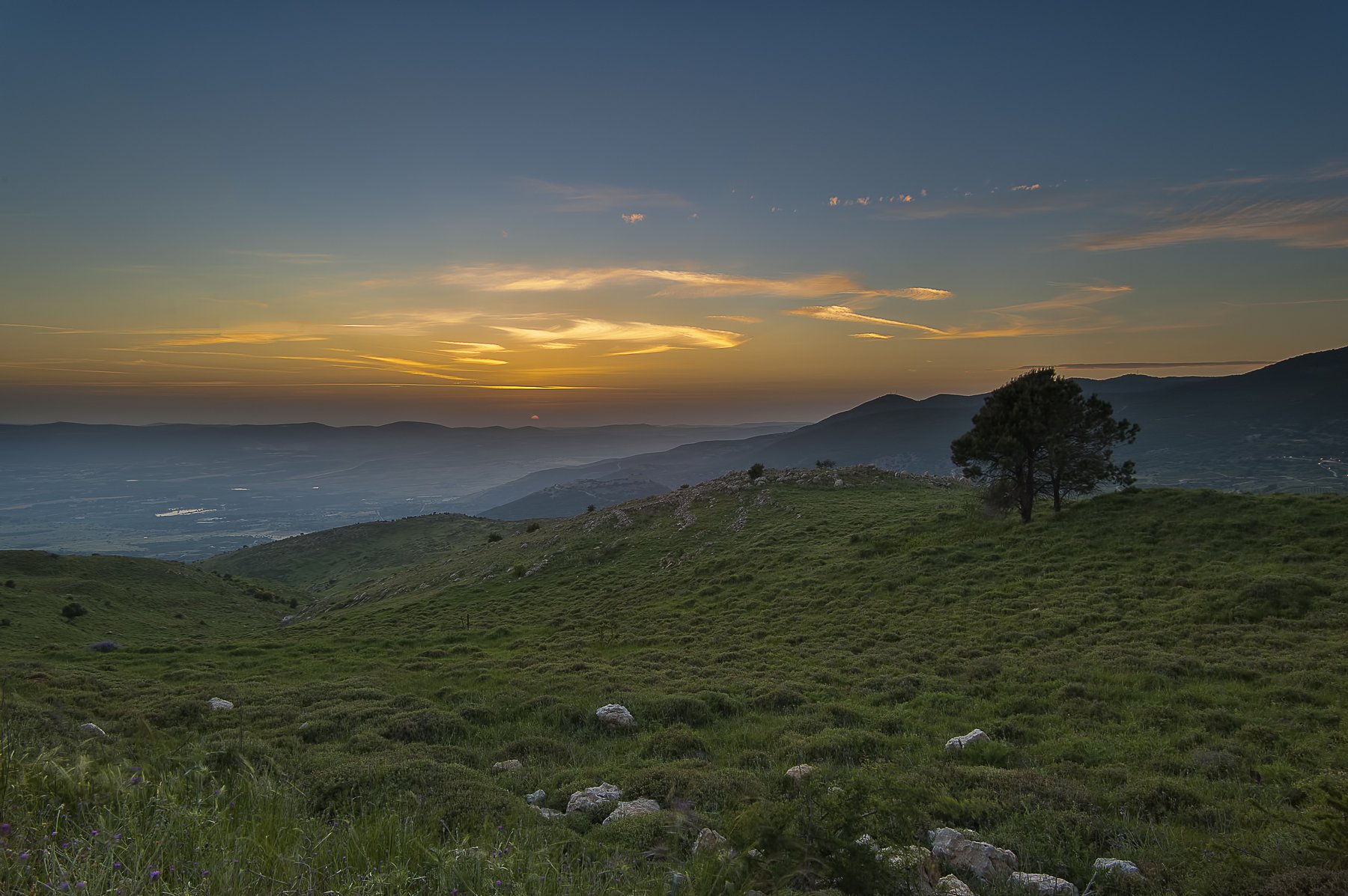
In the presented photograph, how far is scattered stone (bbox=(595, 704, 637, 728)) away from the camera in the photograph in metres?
11.8

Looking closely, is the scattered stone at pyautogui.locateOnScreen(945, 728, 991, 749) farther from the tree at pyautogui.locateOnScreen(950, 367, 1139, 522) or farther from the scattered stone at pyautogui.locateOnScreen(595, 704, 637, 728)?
the tree at pyautogui.locateOnScreen(950, 367, 1139, 522)

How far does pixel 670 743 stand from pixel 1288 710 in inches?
448

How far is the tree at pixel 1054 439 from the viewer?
29.1m

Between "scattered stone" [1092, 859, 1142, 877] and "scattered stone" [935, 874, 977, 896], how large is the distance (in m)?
1.54

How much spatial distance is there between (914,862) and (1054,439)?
3012 centimetres

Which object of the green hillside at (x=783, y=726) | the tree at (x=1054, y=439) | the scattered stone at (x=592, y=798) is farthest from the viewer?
the tree at (x=1054, y=439)

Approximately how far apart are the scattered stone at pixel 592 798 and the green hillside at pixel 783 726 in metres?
0.37

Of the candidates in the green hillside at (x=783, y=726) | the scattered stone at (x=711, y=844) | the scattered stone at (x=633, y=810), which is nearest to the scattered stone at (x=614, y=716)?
the green hillside at (x=783, y=726)

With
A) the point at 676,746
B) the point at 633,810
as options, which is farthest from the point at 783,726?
the point at 633,810

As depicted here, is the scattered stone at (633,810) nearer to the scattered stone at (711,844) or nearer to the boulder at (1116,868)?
the scattered stone at (711,844)

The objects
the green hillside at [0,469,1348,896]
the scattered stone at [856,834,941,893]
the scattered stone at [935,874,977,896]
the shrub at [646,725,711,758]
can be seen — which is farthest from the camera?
the shrub at [646,725,711,758]

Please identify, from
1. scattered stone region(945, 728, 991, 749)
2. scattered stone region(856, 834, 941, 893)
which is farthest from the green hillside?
scattered stone region(945, 728, 991, 749)

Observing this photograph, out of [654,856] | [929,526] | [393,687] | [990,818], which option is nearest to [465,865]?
[654,856]

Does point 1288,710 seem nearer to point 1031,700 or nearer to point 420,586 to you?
point 1031,700
